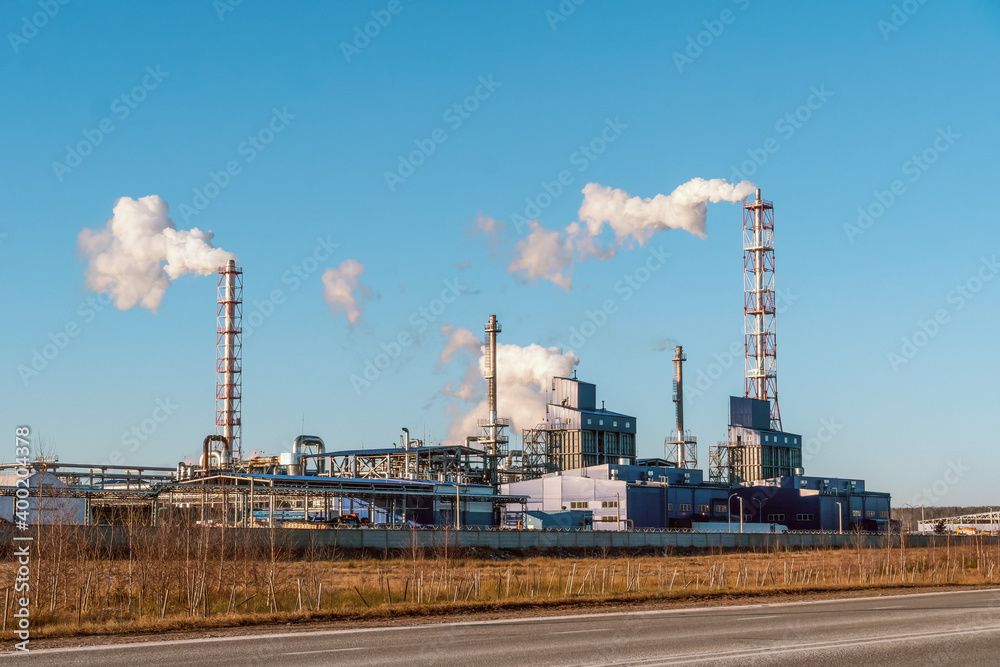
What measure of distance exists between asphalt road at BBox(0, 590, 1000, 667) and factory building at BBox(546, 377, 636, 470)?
271 feet

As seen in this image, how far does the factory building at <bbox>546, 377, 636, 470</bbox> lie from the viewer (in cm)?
11062

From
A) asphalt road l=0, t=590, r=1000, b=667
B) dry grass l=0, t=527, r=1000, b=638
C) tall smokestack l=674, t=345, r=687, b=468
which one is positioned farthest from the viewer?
tall smokestack l=674, t=345, r=687, b=468

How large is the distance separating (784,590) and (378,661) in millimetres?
24036

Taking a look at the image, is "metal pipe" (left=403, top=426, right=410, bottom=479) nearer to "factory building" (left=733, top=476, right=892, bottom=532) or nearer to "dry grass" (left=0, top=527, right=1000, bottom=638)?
"factory building" (left=733, top=476, right=892, bottom=532)

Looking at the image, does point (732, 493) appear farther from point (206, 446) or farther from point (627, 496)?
point (206, 446)

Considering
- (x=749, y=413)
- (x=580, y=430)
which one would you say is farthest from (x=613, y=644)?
(x=749, y=413)

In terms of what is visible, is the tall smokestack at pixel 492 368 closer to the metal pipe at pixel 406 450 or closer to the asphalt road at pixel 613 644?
the metal pipe at pixel 406 450

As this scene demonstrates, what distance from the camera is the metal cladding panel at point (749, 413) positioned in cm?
12288

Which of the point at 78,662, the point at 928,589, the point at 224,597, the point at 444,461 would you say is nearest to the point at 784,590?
the point at 928,589

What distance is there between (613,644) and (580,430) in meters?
90.3

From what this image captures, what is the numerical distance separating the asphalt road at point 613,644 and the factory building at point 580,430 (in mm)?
82652

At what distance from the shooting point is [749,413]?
4843 inches

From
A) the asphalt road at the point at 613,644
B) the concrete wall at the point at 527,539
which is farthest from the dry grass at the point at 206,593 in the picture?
the concrete wall at the point at 527,539

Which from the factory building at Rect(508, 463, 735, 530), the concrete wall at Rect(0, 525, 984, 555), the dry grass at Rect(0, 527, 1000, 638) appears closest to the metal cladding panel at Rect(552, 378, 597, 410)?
the factory building at Rect(508, 463, 735, 530)
